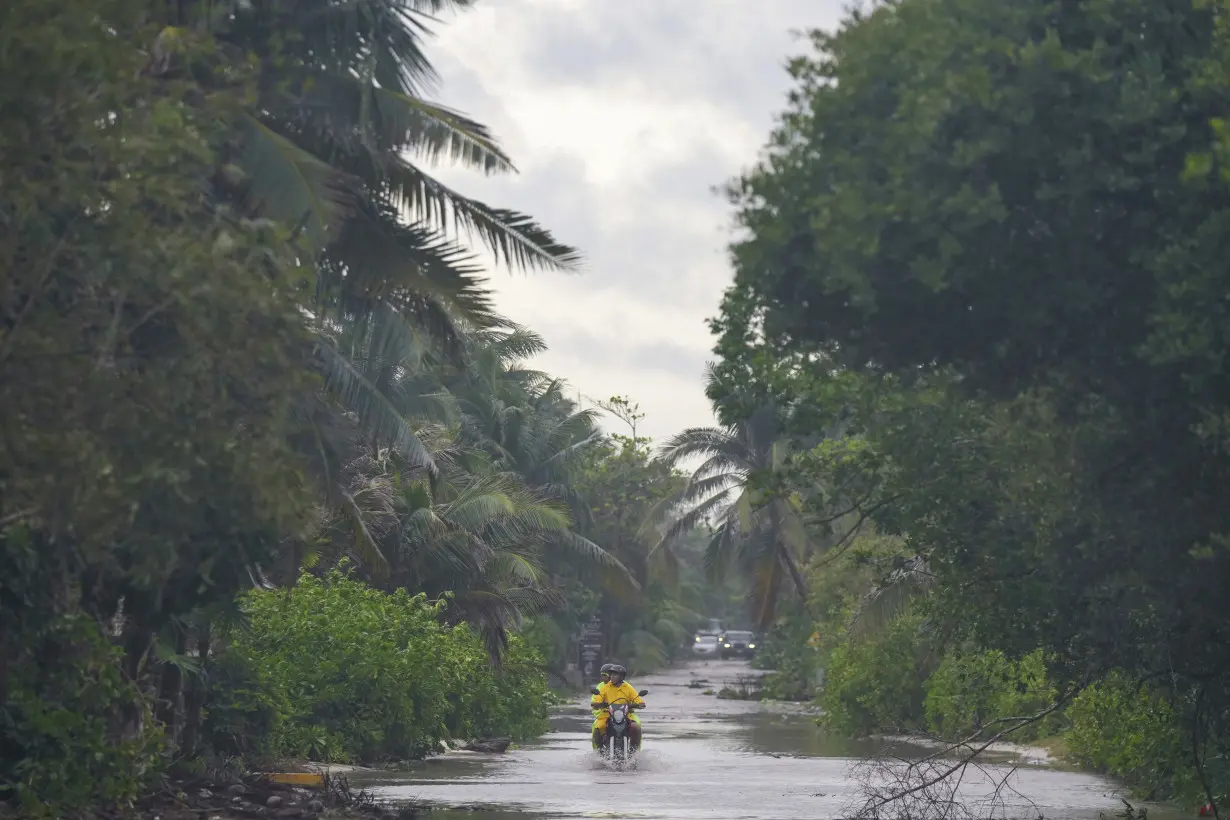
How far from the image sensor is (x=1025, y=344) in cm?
1235

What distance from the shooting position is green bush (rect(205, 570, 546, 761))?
70.8 ft

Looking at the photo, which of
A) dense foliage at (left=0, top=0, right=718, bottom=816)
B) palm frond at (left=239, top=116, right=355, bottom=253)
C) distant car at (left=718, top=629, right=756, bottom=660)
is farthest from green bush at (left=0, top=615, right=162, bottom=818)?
distant car at (left=718, top=629, right=756, bottom=660)

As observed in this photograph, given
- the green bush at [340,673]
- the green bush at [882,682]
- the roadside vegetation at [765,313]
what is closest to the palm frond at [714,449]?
the green bush at [882,682]

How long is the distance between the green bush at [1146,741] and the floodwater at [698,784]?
504 mm

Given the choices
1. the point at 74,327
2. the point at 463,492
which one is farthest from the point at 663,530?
the point at 74,327

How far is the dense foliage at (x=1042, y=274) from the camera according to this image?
11023mm

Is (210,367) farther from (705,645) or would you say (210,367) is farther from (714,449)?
(705,645)

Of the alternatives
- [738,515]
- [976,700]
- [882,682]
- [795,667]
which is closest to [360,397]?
[976,700]

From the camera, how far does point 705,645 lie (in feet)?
378

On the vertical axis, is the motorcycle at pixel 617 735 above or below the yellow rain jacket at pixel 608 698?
below

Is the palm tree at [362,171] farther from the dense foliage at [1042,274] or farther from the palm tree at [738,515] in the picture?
the palm tree at [738,515]

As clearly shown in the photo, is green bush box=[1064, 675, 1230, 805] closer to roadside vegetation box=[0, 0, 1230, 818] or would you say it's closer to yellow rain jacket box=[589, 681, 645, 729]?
roadside vegetation box=[0, 0, 1230, 818]

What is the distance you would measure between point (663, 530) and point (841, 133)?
1650 inches

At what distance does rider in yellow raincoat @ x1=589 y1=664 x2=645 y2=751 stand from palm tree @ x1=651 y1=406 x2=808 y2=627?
23.7 metres
